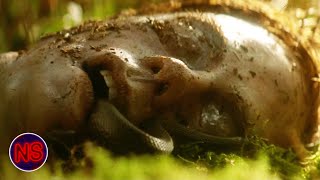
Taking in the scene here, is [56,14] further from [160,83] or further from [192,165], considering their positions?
[192,165]

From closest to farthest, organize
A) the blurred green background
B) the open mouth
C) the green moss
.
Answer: the green moss < the open mouth < the blurred green background

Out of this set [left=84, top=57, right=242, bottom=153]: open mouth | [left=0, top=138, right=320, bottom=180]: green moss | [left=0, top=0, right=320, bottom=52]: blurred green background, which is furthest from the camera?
[left=0, top=0, right=320, bottom=52]: blurred green background

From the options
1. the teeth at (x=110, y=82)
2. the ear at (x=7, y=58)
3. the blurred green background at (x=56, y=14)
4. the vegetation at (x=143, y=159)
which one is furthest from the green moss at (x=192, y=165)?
the blurred green background at (x=56, y=14)

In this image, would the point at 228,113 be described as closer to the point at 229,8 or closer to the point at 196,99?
the point at 196,99

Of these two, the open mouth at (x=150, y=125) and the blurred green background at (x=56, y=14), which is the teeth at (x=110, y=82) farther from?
the blurred green background at (x=56, y=14)

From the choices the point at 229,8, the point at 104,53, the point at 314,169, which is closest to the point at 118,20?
the point at 104,53

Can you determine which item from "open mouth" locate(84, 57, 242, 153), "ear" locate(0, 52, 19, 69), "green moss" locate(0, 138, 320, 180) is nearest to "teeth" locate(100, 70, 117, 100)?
"open mouth" locate(84, 57, 242, 153)

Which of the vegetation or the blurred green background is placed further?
the blurred green background

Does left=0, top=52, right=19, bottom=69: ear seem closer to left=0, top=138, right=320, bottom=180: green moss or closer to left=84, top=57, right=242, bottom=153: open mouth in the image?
left=84, top=57, right=242, bottom=153: open mouth

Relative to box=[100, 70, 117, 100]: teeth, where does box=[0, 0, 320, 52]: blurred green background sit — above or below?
below
